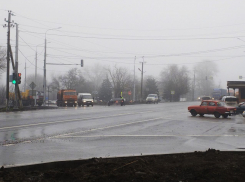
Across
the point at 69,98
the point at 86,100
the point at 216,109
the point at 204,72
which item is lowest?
the point at 216,109

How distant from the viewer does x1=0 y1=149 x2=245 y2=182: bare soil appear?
564 cm

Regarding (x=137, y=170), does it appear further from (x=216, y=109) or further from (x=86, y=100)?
(x=86, y=100)

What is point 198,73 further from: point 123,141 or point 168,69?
point 123,141

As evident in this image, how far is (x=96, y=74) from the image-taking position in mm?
129375

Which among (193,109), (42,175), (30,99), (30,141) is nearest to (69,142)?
(30,141)

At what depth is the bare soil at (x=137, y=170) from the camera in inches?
222

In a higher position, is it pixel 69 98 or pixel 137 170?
pixel 69 98

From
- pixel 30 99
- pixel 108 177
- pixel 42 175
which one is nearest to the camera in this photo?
pixel 108 177

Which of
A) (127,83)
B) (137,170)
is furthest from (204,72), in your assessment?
(137,170)

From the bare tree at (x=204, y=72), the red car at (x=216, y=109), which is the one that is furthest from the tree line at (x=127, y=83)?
the red car at (x=216, y=109)

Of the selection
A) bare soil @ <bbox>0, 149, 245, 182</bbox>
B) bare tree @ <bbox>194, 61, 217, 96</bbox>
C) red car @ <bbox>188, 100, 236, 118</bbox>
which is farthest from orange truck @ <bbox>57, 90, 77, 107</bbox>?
bare tree @ <bbox>194, 61, 217, 96</bbox>

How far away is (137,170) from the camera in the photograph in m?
6.13

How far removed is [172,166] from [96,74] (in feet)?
406

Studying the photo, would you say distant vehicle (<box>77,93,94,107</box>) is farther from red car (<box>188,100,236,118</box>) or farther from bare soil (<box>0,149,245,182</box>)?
bare soil (<box>0,149,245,182</box>)
